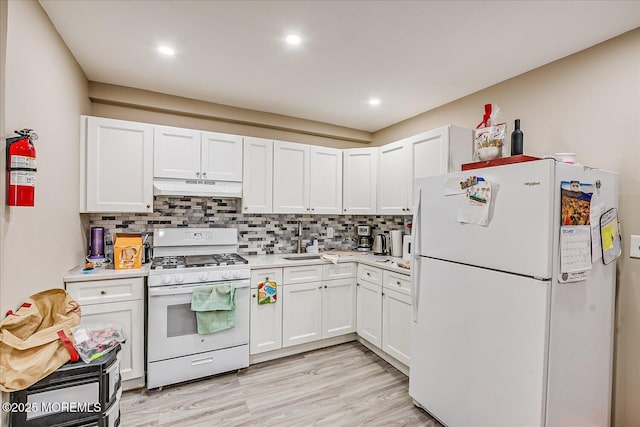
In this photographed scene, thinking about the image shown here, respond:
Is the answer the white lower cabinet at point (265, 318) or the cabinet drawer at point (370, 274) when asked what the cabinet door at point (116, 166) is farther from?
the cabinet drawer at point (370, 274)

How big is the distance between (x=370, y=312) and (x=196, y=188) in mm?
2059

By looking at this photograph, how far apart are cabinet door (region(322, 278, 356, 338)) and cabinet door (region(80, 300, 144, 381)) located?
1597 mm

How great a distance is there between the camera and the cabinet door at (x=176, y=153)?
2.66 metres

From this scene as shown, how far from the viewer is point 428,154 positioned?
8.98 feet

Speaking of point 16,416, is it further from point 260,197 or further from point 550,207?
point 550,207

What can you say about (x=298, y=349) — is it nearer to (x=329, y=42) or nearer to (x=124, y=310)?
(x=124, y=310)

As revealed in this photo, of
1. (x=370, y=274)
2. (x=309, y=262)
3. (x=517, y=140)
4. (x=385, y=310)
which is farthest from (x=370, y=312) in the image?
(x=517, y=140)

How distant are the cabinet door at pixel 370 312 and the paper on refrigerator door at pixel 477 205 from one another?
4.24 feet

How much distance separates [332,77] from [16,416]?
273cm

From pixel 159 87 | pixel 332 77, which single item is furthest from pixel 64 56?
pixel 332 77

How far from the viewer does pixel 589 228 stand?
1.57 m

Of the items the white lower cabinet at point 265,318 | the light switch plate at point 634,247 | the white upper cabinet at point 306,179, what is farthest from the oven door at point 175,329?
the light switch plate at point 634,247

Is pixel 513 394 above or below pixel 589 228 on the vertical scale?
below

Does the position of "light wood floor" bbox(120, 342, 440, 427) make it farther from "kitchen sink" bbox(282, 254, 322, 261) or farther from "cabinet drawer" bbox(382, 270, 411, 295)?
"kitchen sink" bbox(282, 254, 322, 261)
